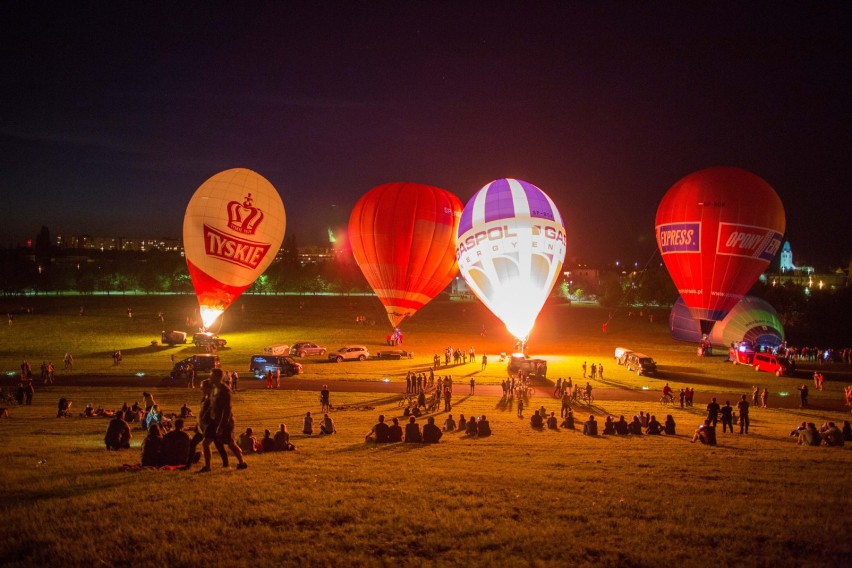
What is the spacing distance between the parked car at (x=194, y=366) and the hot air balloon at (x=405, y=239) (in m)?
11.5

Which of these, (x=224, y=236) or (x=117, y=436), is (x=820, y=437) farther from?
(x=224, y=236)

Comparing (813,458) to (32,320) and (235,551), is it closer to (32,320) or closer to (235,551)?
(235,551)

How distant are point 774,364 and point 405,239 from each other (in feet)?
85.2

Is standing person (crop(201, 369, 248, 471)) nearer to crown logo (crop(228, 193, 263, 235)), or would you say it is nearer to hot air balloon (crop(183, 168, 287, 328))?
hot air balloon (crop(183, 168, 287, 328))

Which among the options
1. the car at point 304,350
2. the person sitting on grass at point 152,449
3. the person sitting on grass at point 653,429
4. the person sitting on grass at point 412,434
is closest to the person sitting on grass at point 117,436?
the person sitting on grass at point 152,449

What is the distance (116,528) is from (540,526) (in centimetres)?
509

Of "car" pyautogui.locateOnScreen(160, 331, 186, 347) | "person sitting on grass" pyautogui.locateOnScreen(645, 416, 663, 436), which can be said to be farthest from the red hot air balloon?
"car" pyautogui.locateOnScreen(160, 331, 186, 347)

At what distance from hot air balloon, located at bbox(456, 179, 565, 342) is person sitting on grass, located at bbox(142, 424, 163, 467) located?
22083 mm

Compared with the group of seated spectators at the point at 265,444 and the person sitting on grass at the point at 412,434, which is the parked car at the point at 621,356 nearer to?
the person sitting on grass at the point at 412,434

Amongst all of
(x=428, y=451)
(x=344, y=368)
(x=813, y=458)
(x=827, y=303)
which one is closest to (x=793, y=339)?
(x=827, y=303)


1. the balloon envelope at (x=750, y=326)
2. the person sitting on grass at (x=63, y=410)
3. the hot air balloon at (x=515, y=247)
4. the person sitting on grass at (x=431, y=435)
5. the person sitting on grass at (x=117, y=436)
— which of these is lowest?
the person sitting on grass at (x=63, y=410)

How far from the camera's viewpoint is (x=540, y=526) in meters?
6.83

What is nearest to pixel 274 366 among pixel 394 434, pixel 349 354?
pixel 349 354

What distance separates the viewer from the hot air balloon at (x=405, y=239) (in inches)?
1347
